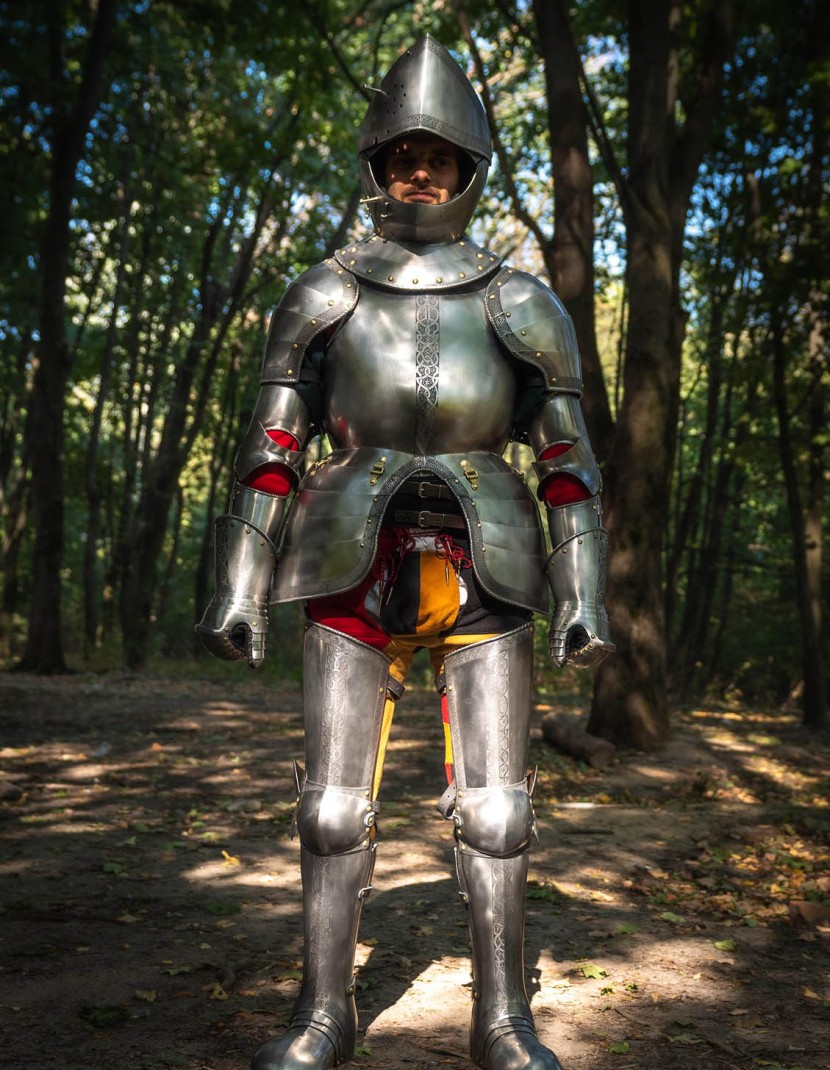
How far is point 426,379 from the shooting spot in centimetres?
292

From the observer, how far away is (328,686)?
2.87 meters

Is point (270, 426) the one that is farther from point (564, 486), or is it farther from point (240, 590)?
point (564, 486)

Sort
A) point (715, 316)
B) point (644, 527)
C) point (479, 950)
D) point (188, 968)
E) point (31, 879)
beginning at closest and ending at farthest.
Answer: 1. point (479, 950)
2. point (188, 968)
3. point (31, 879)
4. point (644, 527)
5. point (715, 316)

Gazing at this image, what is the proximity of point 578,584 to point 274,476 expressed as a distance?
83cm

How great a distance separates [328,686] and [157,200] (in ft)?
44.4

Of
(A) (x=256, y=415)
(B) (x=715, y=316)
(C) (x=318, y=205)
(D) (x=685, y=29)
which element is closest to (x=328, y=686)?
(A) (x=256, y=415)

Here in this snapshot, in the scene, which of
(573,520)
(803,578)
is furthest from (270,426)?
(803,578)

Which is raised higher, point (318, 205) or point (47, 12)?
point (318, 205)

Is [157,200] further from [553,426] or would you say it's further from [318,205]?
[553,426]

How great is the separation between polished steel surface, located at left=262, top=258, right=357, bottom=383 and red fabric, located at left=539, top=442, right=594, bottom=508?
0.64 metres

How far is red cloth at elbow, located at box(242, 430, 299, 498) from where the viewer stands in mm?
2973

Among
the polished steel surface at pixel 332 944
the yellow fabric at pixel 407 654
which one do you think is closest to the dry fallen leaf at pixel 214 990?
the polished steel surface at pixel 332 944

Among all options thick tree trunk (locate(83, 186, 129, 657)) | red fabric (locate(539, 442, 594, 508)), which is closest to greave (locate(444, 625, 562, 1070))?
red fabric (locate(539, 442, 594, 508))

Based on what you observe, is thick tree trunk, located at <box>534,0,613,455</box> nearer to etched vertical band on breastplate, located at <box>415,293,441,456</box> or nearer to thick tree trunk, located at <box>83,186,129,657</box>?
etched vertical band on breastplate, located at <box>415,293,441,456</box>
